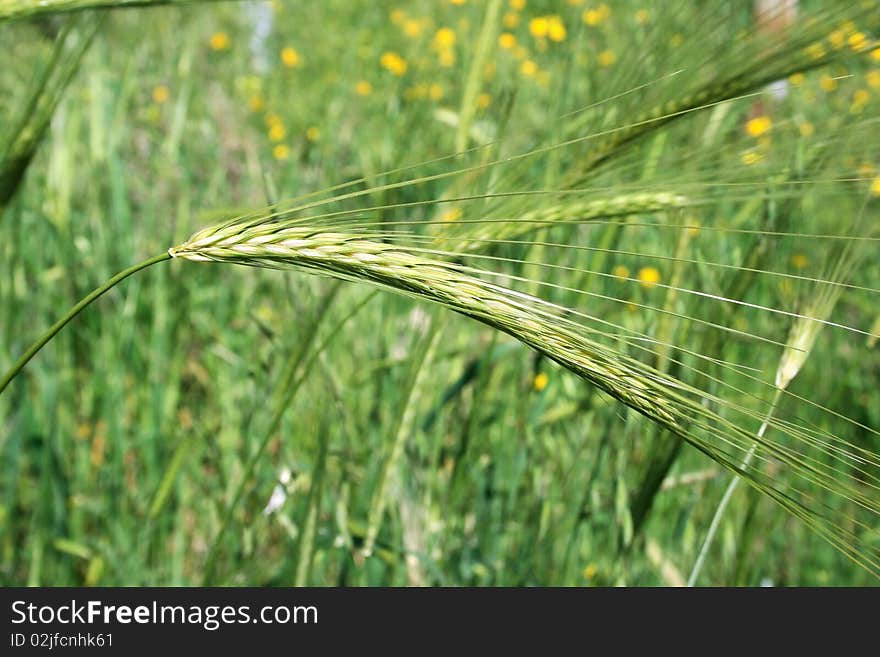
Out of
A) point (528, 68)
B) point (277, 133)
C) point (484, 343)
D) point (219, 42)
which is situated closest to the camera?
point (484, 343)

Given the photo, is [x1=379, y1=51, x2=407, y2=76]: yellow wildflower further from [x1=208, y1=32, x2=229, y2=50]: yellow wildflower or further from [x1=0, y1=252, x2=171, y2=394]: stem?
[x1=0, y1=252, x2=171, y2=394]: stem

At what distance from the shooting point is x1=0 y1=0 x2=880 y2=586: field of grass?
2.60 feet

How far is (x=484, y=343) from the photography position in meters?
2.14

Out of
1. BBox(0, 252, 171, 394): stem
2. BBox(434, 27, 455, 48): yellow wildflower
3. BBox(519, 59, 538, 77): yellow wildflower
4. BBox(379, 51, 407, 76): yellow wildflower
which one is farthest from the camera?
BBox(434, 27, 455, 48): yellow wildflower

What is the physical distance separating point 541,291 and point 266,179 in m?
0.61

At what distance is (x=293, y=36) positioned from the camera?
5145 millimetres

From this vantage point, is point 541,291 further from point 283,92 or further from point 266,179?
point 283,92

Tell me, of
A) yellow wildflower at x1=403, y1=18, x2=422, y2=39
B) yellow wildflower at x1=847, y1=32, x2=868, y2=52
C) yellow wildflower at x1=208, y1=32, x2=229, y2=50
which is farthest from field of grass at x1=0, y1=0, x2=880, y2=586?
yellow wildflower at x1=403, y1=18, x2=422, y2=39

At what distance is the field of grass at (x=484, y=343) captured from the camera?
792 mm

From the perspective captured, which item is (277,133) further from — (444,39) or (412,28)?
(412,28)

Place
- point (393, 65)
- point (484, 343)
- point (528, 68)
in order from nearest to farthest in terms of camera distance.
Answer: point (484, 343) → point (393, 65) → point (528, 68)

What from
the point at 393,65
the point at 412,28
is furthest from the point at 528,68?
the point at 412,28

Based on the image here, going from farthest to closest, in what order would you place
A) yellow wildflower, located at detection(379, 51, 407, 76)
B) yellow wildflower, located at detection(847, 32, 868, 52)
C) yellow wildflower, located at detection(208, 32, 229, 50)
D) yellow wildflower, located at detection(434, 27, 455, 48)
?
yellow wildflower, located at detection(208, 32, 229, 50)
yellow wildflower, located at detection(434, 27, 455, 48)
yellow wildflower, located at detection(379, 51, 407, 76)
yellow wildflower, located at detection(847, 32, 868, 52)
